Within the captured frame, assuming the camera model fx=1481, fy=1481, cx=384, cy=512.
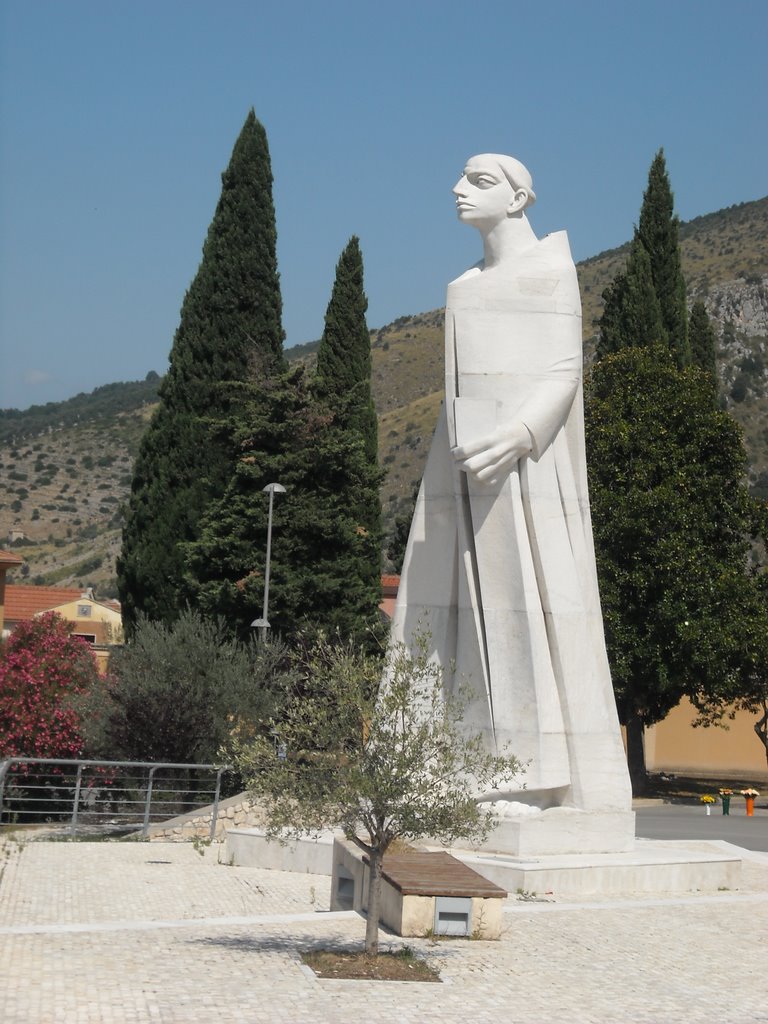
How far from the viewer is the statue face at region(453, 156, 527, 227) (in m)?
14.4

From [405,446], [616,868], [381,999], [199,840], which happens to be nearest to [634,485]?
[199,840]

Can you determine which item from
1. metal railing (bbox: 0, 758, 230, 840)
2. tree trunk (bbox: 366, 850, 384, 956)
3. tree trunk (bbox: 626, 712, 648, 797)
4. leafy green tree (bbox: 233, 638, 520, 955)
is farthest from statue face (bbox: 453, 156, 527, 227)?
tree trunk (bbox: 626, 712, 648, 797)

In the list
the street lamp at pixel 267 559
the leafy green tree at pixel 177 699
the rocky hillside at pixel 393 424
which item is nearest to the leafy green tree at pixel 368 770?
the leafy green tree at pixel 177 699

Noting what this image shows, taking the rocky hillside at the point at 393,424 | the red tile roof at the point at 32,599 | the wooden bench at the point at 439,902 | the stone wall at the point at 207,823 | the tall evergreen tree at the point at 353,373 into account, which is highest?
the rocky hillside at the point at 393,424

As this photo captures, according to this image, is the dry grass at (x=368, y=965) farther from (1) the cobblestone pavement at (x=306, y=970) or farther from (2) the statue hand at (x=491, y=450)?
(2) the statue hand at (x=491, y=450)

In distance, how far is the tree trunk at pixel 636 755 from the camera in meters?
30.5

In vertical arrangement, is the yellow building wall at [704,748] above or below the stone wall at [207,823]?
Result: above

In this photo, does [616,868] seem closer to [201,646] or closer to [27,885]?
[27,885]

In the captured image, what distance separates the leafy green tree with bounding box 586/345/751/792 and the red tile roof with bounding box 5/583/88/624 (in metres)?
29.3

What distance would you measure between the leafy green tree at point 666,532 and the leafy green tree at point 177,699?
802 centimetres

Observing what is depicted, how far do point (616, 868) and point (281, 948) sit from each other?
14.3 ft

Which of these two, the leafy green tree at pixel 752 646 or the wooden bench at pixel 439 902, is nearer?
the wooden bench at pixel 439 902

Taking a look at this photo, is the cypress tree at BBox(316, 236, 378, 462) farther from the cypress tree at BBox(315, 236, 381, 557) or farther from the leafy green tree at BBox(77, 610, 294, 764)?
the leafy green tree at BBox(77, 610, 294, 764)

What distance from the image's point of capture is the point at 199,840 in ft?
54.1
